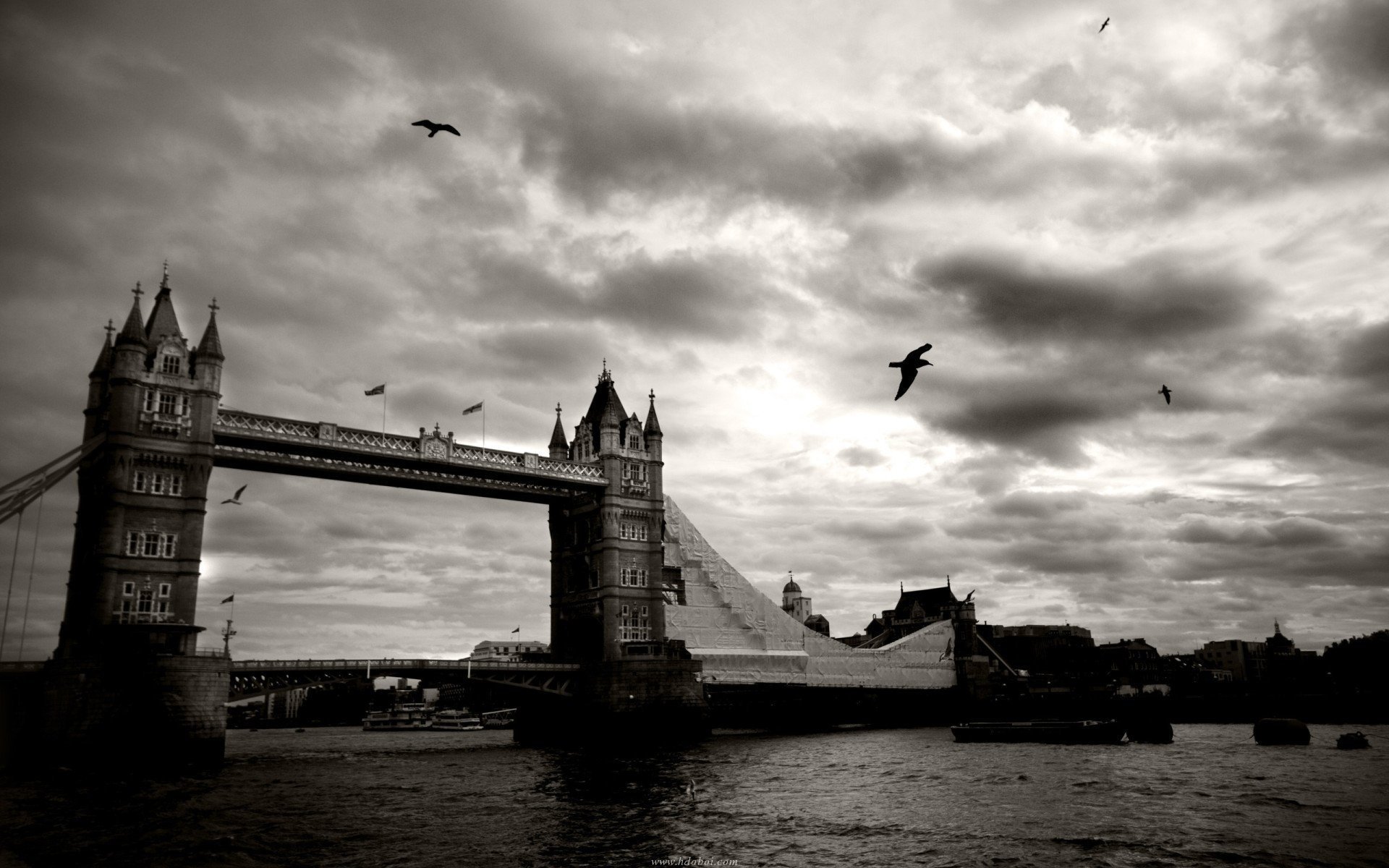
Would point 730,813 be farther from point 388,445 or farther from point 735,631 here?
point 735,631

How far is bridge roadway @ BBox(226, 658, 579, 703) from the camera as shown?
217 feet

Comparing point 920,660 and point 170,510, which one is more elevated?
point 170,510

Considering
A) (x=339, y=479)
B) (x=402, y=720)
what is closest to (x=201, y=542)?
(x=339, y=479)

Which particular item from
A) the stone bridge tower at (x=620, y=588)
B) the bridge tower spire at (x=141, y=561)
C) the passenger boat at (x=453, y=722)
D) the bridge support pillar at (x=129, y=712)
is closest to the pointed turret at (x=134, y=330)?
the bridge tower spire at (x=141, y=561)

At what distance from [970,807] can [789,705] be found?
7938 centimetres

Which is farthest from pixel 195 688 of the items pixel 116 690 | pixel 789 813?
pixel 789 813

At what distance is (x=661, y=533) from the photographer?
94.6 meters

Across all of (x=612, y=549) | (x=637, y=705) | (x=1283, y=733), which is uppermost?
(x=612, y=549)

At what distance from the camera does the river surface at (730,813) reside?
32125 millimetres

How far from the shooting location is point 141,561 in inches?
2542

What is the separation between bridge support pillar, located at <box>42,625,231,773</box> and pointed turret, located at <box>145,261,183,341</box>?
23123 millimetres

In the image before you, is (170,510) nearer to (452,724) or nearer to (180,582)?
(180,582)

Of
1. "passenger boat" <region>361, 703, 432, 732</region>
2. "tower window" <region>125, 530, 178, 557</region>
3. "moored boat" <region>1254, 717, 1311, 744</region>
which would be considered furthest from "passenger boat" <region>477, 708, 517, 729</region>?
"moored boat" <region>1254, 717, 1311, 744</region>

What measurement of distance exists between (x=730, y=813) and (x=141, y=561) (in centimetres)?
4593
